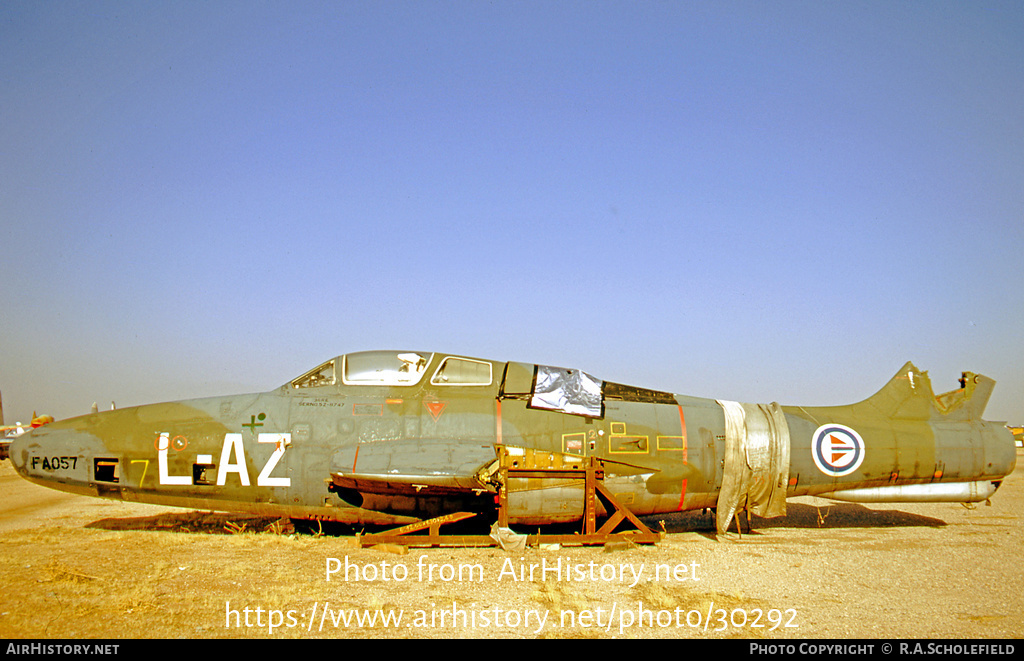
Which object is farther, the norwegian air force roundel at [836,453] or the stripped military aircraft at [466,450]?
the norwegian air force roundel at [836,453]

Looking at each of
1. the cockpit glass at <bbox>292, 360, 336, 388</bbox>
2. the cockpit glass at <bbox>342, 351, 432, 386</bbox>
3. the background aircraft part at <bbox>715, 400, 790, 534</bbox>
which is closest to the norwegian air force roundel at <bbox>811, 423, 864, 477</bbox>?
the background aircraft part at <bbox>715, 400, 790, 534</bbox>

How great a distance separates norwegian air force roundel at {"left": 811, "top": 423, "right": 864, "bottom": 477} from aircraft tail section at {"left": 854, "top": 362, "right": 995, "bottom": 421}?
136 centimetres

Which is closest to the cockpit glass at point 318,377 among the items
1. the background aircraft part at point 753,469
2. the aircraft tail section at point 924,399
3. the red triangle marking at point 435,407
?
the red triangle marking at point 435,407

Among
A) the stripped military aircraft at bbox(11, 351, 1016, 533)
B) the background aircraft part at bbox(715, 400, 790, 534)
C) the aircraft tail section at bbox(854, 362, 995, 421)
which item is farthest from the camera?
the aircraft tail section at bbox(854, 362, 995, 421)

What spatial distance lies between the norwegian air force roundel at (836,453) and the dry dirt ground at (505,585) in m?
1.32

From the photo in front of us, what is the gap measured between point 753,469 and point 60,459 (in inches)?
486

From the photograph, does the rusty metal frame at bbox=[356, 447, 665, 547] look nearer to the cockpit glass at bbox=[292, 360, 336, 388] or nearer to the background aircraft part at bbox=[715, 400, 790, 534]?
the background aircraft part at bbox=[715, 400, 790, 534]

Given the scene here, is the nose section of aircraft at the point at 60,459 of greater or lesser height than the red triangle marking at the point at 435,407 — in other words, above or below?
below

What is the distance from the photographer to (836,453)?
39.5 feet

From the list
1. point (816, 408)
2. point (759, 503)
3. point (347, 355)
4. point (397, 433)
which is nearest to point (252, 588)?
point (397, 433)

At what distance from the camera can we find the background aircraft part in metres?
11.7

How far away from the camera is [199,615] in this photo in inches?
266

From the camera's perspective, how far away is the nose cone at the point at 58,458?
10703 mm

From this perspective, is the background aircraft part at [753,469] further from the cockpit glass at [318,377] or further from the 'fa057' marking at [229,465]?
the 'fa057' marking at [229,465]
